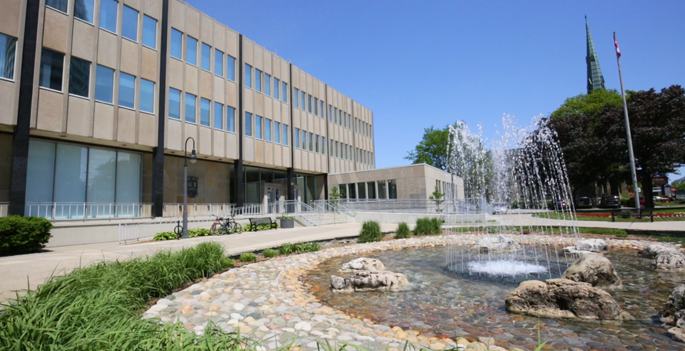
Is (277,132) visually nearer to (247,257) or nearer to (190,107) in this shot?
(190,107)

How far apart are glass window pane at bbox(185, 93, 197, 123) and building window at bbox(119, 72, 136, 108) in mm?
3512

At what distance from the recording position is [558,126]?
44.5 meters

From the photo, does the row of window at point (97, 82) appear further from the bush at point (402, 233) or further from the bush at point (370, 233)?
the bush at point (402, 233)

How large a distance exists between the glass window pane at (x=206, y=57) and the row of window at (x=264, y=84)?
3436 mm

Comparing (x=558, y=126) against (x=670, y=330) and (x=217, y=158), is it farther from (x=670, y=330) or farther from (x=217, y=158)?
(x=670, y=330)

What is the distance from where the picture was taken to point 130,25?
20453 millimetres

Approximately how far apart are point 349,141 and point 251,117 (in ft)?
53.1

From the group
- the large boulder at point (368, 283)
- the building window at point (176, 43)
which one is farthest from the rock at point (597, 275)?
the building window at point (176, 43)

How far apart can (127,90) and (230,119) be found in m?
7.52

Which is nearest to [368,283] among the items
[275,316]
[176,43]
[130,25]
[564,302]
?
[275,316]

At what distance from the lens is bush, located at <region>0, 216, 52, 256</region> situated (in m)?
11.9

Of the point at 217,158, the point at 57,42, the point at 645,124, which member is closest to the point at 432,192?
the point at 217,158

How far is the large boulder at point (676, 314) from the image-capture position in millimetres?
4379

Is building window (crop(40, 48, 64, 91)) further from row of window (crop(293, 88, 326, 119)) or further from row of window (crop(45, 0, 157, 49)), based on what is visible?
row of window (crop(293, 88, 326, 119))
